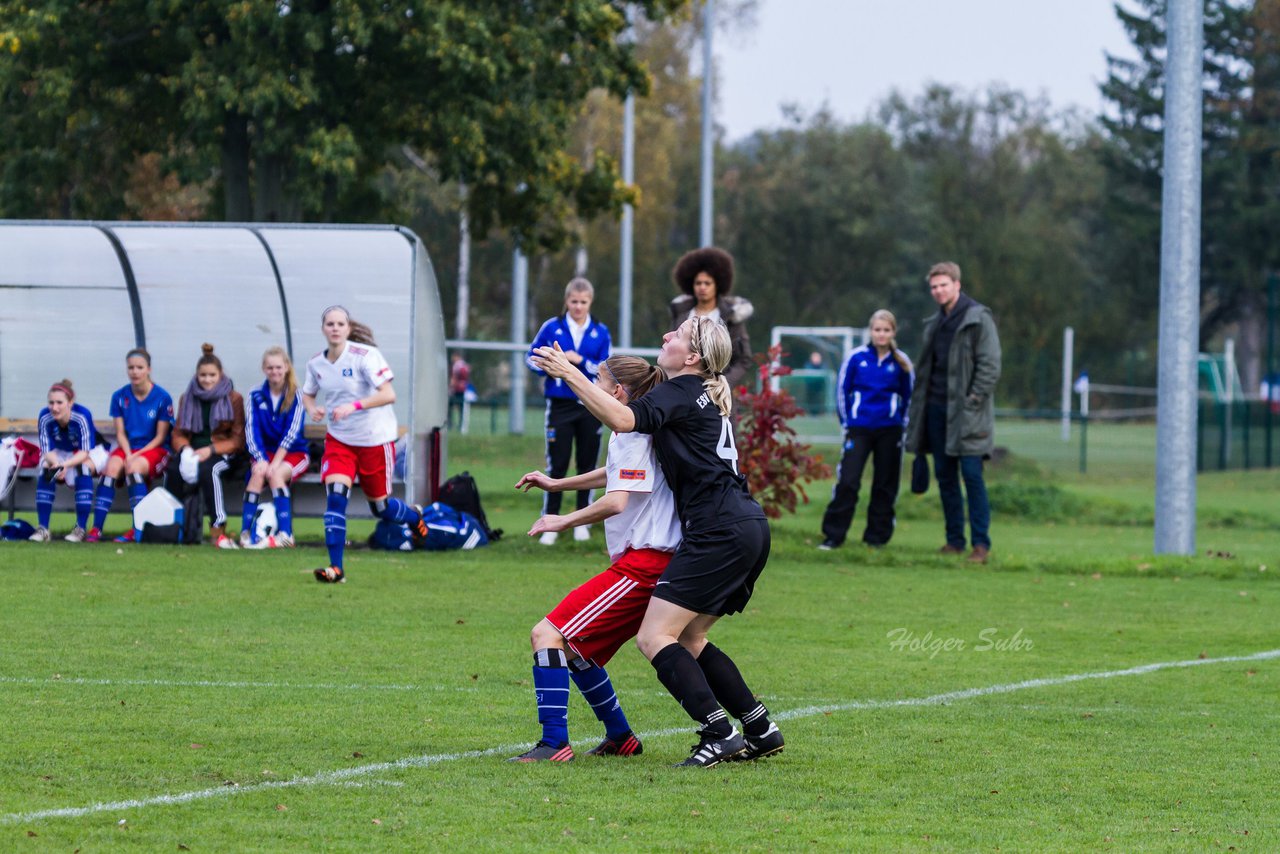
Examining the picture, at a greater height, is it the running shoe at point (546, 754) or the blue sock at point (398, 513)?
the blue sock at point (398, 513)

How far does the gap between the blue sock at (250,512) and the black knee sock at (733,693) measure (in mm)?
7982

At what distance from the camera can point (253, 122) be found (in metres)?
22.3

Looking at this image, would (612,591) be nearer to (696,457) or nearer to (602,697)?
(602,697)

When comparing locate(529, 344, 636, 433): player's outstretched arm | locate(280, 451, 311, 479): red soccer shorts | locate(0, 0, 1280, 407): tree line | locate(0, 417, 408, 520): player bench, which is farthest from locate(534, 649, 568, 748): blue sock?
locate(0, 0, 1280, 407): tree line

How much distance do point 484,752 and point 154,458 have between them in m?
8.29

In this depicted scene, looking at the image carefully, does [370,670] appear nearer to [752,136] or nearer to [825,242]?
[825,242]

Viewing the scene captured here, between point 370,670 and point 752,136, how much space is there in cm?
6974

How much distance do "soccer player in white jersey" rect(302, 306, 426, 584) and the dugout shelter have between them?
3467 mm

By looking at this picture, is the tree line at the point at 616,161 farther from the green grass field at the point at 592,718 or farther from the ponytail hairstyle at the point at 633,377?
the ponytail hairstyle at the point at 633,377

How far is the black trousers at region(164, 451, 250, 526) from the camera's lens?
14.0 meters

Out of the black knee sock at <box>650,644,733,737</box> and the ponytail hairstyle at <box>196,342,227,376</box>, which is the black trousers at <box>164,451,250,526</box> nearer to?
the ponytail hairstyle at <box>196,342,227,376</box>

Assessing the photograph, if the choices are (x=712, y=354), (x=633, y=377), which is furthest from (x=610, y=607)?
(x=712, y=354)

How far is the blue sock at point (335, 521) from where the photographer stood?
1145 cm

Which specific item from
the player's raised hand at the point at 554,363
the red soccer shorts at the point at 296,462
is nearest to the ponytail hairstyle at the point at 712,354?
the player's raised hand at the point at 554,363
